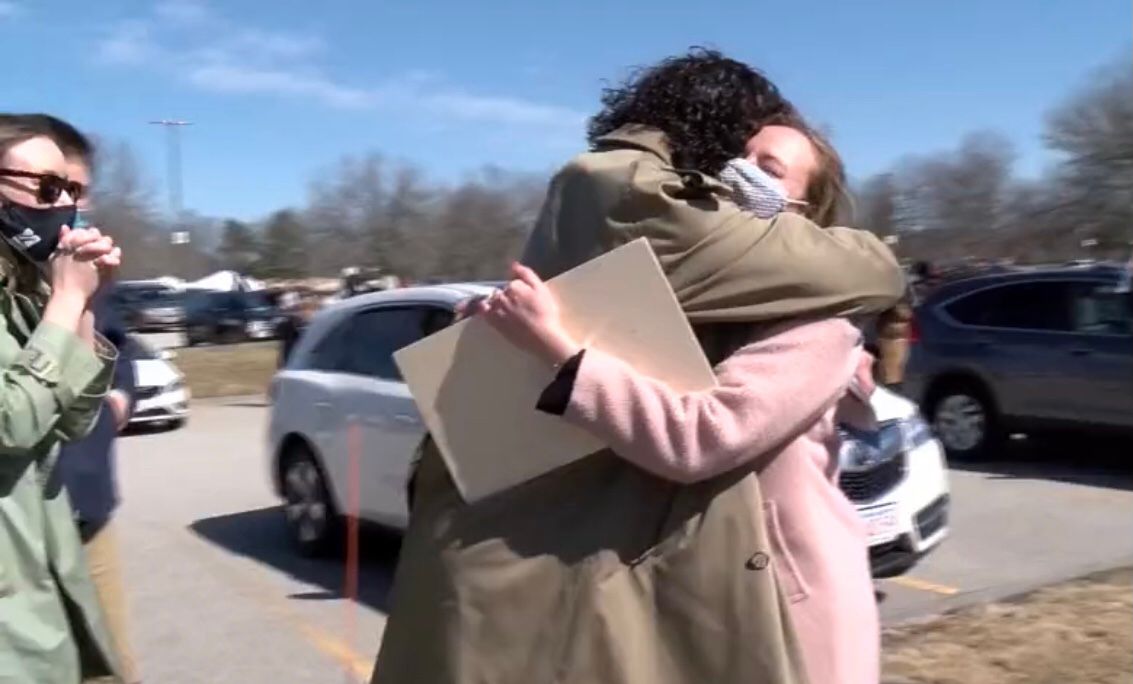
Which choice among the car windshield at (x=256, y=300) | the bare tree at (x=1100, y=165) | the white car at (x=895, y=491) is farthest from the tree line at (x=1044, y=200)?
the white car at (x=895, y=491)

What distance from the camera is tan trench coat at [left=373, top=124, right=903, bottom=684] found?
1680 mm

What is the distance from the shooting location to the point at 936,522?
7051 mm

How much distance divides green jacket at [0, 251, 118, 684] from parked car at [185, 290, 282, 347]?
38486mm

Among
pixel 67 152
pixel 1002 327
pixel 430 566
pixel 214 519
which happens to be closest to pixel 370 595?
pixel 214 519

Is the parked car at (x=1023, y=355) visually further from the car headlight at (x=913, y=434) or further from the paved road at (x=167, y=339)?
the paved road at (x=167, y=339)

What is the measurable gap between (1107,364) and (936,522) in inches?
194

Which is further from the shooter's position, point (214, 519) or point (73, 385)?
point (214, 519)

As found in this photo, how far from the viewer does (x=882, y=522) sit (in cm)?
660

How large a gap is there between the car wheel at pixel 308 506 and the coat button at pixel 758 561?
7000 mm

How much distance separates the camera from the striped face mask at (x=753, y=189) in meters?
1.81

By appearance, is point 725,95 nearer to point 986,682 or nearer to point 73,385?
point 73,385

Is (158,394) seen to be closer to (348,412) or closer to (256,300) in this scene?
(348,412)

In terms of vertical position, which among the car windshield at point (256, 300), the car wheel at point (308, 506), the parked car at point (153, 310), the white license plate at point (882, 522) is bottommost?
the parked car at point (153, 310)

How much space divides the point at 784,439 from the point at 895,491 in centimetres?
521
